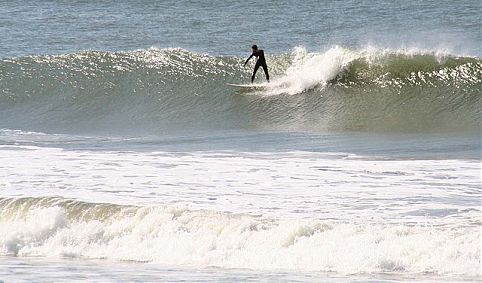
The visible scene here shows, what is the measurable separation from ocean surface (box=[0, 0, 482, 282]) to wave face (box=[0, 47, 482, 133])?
0.05 meters

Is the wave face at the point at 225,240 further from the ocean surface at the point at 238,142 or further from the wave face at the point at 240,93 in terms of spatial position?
the wave face at the point at 240,93

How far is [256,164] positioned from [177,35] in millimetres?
16161

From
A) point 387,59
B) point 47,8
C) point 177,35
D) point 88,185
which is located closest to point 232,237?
point 88,185

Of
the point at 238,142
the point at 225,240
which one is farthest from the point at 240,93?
the point at 225,240

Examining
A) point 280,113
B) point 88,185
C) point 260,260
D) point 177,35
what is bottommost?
point 260,260

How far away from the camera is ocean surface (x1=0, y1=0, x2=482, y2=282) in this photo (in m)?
11.1

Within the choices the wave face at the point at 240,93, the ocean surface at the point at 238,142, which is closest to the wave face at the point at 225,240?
the ocean surface at the point at 238,142

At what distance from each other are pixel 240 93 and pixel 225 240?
12.6m

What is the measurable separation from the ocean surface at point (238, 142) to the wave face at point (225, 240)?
22mm

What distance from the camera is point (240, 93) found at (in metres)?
24.0

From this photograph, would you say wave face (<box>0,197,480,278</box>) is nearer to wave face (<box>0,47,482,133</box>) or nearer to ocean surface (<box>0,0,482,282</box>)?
ocean surface (<box>0,0,482,282</box>)

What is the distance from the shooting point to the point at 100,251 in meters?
12.0

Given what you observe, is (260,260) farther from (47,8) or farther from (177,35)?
(47,8)

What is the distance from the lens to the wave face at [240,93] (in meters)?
21.6
